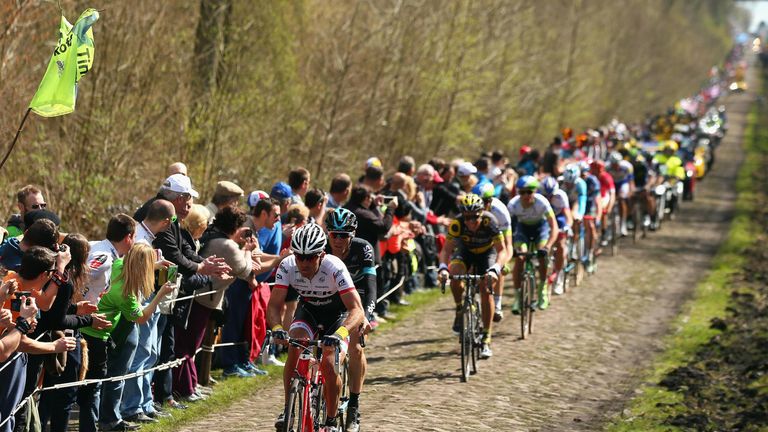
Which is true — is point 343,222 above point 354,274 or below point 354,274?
above

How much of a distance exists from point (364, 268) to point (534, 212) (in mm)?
6618

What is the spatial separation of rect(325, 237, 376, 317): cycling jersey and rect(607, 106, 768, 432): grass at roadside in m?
3.28

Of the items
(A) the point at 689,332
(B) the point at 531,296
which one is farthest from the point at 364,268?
(A) the point at 689,332

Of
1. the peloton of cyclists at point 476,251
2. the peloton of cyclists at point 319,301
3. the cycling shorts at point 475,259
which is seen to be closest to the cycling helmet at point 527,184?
the peloton of cyclists at point 476,251

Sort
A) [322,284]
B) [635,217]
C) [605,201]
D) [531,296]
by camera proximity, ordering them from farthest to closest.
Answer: [635,217] → [605,201] → [531,296] → [322,284]

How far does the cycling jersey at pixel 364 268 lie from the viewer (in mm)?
10117

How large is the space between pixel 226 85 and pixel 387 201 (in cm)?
484

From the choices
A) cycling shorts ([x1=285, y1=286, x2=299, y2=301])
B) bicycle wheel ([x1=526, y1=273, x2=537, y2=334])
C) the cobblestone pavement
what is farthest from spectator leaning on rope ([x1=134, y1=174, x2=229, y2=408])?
bicycle wheel ([x1=526, y1=273, x2=537, y2=334])

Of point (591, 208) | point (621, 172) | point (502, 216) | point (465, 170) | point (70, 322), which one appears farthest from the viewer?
point (621, 172)

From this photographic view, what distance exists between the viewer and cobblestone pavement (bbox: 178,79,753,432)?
11.5m

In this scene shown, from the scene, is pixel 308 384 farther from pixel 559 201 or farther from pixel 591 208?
pixel 591 208

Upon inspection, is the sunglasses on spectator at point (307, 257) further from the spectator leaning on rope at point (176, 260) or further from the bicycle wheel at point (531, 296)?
the bicycle wheel at point (531, 296)

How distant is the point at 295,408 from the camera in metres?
8.55

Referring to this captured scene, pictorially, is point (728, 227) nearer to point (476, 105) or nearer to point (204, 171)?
point (476, 105)
